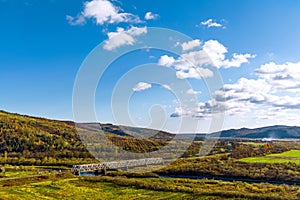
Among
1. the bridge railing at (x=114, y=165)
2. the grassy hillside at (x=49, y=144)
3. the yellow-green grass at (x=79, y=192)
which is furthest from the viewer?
the grassy hillside at (x=49, y=144)

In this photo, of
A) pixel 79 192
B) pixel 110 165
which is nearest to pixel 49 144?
pixel 110 165

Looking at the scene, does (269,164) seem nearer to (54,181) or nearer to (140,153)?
(140,153)

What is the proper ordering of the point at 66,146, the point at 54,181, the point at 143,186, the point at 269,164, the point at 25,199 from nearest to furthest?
the point at 25,199 < the point at 143,186 < the point at 54,181 < the point at 269,164 < the point at 66,146

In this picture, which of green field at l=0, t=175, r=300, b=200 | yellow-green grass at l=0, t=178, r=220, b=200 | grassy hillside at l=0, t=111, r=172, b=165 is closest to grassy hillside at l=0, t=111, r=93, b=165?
grassy hillside at l=0, t=111, r=172, b=165

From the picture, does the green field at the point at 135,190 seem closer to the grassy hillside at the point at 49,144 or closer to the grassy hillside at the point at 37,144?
the grassy hillside at the point at 49,144

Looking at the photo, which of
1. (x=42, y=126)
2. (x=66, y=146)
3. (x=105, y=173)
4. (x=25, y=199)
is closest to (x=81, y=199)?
(x=25, y=199)

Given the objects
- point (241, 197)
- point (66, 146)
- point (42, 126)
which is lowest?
point (241, 197)

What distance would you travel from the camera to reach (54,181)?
6122 centimetres

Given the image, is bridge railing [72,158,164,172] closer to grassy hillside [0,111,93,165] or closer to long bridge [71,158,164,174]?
long bridge [71,158,164,174]

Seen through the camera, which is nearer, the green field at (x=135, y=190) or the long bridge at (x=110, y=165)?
the green field at (x=135, y=190)

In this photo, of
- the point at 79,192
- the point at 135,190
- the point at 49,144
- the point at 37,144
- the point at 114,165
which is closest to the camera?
the point at 79,192

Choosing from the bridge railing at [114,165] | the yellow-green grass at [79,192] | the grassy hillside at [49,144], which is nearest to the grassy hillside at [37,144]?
the grassy hillside at [49,144]

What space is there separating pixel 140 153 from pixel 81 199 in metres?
61.1

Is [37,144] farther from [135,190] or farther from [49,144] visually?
[135,190]
